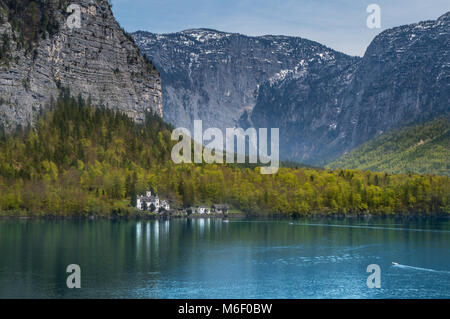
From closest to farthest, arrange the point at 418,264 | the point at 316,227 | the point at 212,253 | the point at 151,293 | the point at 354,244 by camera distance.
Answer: the point at 151,293 < the point at 418,264 < the point at 212,253 < the point at 354,244 < the point at 316,227

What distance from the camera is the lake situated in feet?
298

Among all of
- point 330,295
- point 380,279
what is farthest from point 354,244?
point 330,295

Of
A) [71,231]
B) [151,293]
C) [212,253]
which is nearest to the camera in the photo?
[151,293]

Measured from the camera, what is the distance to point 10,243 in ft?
437

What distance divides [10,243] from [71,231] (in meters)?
31.1

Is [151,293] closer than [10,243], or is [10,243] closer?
[151,293]

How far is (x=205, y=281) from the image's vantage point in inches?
3824

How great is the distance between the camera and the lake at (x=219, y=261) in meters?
90.8

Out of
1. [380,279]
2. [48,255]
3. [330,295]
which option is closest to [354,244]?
[380,279]

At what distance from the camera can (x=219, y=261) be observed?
384ft

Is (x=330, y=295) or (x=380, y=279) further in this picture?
(x=380, y=279)
